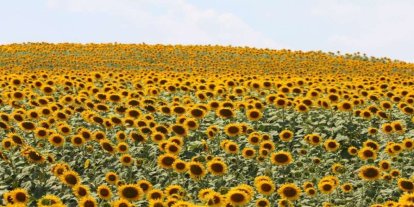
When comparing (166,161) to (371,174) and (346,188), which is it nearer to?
(346,188)

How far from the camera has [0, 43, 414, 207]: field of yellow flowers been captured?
8328 mm

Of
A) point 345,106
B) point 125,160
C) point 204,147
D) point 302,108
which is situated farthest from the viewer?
point 345,106

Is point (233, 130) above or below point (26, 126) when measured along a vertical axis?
above

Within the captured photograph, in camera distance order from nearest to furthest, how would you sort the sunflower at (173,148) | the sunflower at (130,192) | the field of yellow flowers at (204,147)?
1. the sunflower at (130,192)
2. the field of yellow flowers at (204,147)
3. the sunflower at (173,148)

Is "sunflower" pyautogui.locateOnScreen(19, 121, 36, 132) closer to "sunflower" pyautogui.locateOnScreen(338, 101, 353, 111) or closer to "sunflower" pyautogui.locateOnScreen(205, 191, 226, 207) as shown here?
"sunflower" pyautogui.locateOnScreen(205, 191, 226, 207)

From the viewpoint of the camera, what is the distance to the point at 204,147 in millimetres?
11039

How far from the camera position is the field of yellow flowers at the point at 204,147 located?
27.3 feet

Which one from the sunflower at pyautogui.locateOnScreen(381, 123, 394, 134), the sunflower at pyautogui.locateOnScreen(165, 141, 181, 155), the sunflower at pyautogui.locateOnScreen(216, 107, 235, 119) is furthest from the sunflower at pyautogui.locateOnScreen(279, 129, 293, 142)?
the sunflower at pyautogui.locateOnScreen(165, 141, 181, 155)

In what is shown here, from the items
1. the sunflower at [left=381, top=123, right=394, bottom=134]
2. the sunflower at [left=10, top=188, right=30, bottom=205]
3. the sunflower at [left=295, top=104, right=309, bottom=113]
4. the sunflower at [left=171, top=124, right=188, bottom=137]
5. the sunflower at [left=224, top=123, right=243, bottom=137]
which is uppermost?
the sunflower at [left=295, top=104, right=309, bottom=113]

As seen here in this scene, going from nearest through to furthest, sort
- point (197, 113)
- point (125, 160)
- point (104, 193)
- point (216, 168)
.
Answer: point (104, 193)
point (216, 168)
point (125, 160)
point (197, 113)

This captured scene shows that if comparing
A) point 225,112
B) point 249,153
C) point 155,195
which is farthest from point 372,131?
point 155,195

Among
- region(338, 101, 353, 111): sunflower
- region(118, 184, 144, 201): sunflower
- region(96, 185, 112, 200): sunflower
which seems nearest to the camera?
region(118, 184, 144, 201): sunflower

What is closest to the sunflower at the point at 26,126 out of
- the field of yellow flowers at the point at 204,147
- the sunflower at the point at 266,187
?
the field of yellow flowers at the point at 204,147

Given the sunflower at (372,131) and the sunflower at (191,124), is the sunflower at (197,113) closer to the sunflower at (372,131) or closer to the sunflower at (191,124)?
the sunflower at (191,124)
